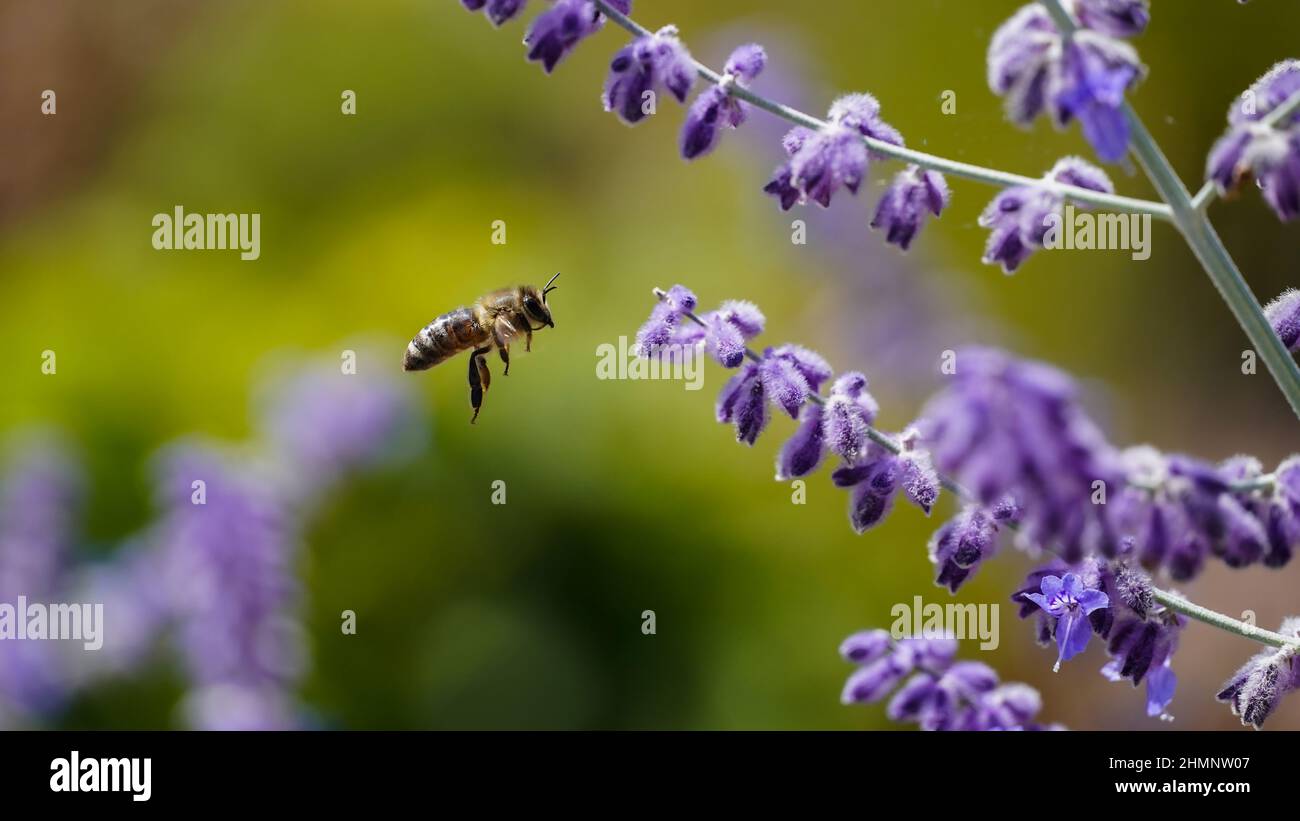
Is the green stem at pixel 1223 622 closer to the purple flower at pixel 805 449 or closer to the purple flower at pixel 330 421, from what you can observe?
the purple flower at pixel 805 449

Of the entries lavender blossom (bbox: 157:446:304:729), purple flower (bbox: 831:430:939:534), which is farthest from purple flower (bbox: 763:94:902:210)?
lavender blossom (bbox: 157:446:304:729)

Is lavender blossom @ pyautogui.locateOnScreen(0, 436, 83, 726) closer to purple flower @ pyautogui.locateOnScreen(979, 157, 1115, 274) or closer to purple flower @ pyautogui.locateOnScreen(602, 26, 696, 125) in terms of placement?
purple flower @ pyautogui.locateOnScreen(602, 26, 696, 125)

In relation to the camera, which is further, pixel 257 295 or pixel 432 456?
pixel 257 295

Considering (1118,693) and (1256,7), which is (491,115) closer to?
(1256,7)

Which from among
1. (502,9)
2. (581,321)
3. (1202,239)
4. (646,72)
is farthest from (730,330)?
(581,321)

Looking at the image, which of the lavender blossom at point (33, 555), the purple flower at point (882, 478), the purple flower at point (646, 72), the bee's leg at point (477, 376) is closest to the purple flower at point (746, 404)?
the purple flower at point (882, 478)
